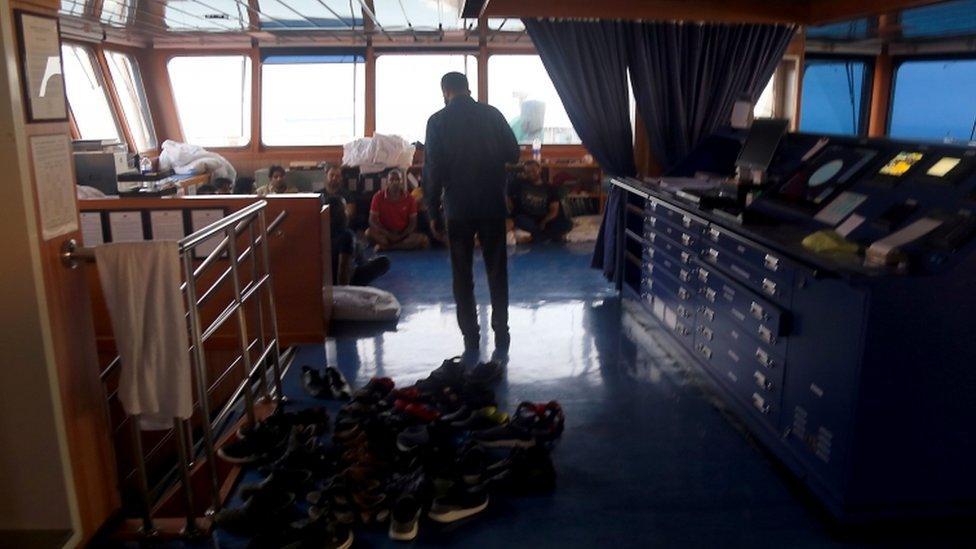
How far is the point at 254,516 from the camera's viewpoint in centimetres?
257

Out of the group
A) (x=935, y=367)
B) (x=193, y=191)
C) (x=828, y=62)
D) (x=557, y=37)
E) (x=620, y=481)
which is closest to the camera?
(x=935, y=367)

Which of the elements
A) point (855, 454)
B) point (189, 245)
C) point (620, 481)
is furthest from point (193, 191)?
point (855, 454)

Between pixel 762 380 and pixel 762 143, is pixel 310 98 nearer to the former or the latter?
pixel 762 143

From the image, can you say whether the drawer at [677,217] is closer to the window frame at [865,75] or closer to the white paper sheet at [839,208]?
the white paper sheet at [839,208]

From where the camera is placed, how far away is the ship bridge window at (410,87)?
8930 millimetres

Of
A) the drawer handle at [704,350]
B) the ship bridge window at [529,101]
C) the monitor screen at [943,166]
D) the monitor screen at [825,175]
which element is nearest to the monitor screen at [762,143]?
the monitor screen at [825,175]

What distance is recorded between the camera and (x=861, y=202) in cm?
308

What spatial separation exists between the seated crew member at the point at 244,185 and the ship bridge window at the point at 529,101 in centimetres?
294

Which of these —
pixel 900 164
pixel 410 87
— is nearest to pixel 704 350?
pixel 900 164

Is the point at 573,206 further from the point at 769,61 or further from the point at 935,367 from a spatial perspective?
the point at 935,367

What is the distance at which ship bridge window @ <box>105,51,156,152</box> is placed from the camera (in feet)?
26.4

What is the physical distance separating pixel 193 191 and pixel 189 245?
16.4 ft

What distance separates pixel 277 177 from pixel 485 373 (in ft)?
12.6

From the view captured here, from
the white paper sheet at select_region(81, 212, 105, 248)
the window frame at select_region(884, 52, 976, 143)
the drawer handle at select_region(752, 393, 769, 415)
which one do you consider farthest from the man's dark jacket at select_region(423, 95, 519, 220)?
the window frame at select_region(884, 52, 976, 143)
